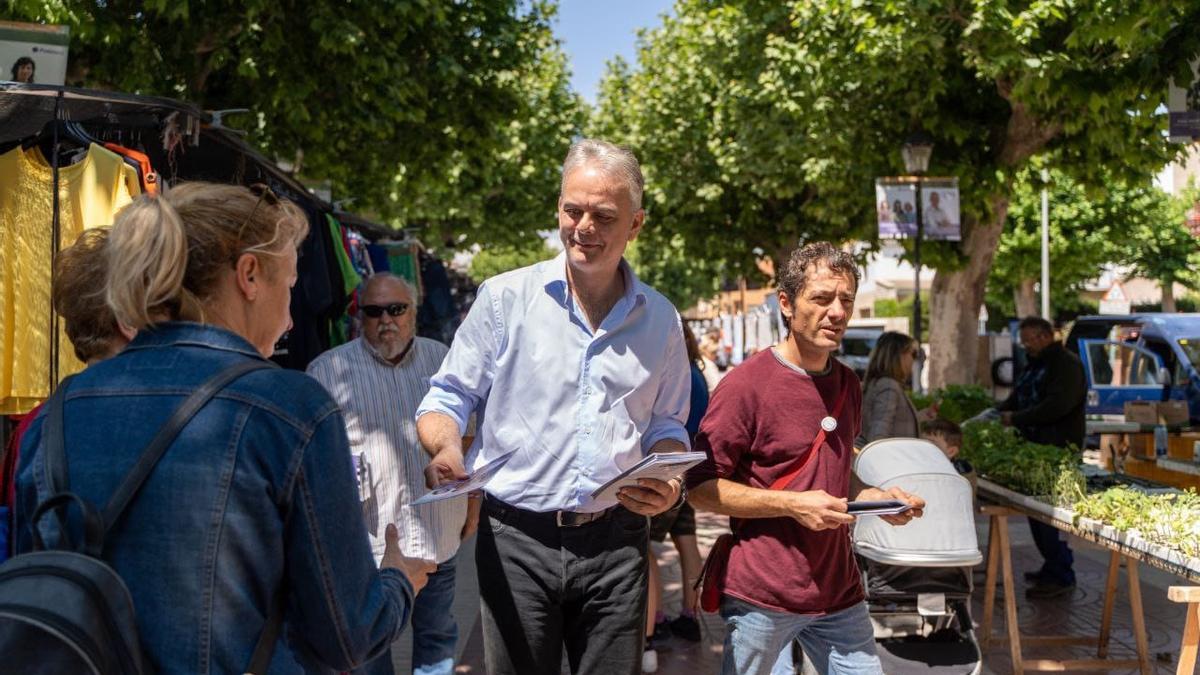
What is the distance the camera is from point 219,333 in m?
1.82

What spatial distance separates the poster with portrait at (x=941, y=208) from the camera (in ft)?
44.1

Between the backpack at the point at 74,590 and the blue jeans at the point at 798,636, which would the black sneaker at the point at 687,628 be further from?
the backpack at the point at 74,590

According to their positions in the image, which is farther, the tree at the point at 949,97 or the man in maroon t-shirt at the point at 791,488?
the tree at the point at 949,97

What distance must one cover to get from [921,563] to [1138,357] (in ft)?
47.2

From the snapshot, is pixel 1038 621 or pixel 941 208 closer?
pixel 1038 621

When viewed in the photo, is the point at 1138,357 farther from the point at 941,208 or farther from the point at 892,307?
the point at 892,307

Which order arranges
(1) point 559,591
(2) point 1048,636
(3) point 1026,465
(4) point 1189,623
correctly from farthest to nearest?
1. (2) point 1048,636
2. (3) point 1026,465
3. (4) point 1189,623
4. (1) point 559,591

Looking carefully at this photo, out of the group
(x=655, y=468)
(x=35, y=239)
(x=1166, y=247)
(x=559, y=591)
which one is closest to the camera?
(x=655, y=468)

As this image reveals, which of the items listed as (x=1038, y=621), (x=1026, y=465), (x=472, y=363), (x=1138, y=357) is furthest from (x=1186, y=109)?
(x=1138, y=357)

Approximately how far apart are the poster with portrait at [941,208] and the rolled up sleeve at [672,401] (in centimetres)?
1081

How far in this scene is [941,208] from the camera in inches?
531

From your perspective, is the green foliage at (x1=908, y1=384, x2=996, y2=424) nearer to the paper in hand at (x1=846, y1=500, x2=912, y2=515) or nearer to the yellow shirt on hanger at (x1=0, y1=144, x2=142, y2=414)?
the paper in hand at (x1=846, y1=500, x2=912, y2=515)

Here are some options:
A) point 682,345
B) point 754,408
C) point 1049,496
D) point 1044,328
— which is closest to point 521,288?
point 682,345

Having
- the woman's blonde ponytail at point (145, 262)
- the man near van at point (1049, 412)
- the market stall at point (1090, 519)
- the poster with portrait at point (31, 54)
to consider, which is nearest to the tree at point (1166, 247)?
the man near van at point (1049, 412)
